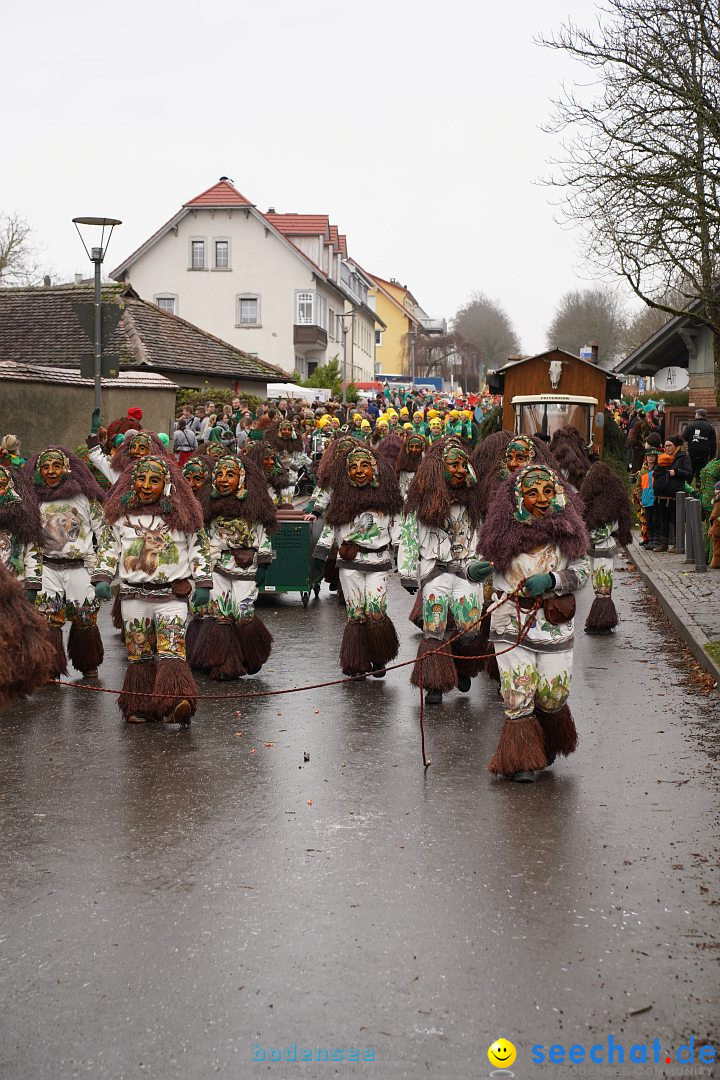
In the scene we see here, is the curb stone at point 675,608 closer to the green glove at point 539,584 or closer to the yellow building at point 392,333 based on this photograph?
the green glove at point 539,584

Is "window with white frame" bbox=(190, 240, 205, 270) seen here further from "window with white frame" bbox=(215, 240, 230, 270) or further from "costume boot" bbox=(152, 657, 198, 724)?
"costume boot" bbox=(152, 657, 198, 724)

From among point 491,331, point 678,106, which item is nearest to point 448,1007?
point 678,106

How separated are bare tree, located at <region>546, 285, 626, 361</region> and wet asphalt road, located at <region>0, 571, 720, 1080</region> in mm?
95551

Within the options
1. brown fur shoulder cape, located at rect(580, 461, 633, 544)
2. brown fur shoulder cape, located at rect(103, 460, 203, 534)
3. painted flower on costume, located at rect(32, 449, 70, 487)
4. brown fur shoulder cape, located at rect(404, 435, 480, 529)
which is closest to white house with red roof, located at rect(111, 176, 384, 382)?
brown fur shoulder cape, located at rect(580, 461, 633, 544)

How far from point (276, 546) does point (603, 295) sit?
105 metres

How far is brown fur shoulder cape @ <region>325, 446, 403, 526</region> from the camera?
11.1m

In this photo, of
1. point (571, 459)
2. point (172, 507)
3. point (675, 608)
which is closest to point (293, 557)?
point (571, 459)

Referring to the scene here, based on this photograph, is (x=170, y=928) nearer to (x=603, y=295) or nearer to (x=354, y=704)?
(x=354, y=704)

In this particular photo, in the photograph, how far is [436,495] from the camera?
32.8 feet

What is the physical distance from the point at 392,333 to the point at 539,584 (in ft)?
339

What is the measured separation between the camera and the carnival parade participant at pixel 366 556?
11000 mm

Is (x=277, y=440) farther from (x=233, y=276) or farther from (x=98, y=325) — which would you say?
(x=233, y=276)

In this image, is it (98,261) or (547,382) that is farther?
(547,382)

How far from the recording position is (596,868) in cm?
605
